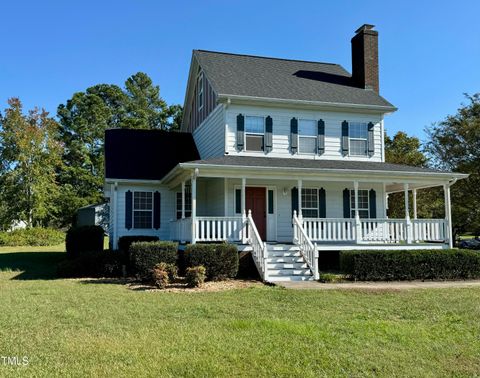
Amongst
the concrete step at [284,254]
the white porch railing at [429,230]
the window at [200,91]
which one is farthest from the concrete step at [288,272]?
the window at [200,91]

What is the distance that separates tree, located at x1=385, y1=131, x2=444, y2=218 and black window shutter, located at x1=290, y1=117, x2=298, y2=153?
38.1 ft

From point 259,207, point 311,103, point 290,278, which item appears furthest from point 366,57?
point 290,278

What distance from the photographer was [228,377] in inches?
221

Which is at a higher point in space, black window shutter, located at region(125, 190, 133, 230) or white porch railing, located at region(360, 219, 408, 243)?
black window shutter, located at region(125, 190, 133, 230)

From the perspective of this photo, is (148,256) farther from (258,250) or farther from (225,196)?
(225,196)

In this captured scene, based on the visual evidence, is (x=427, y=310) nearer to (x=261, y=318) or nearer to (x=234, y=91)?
(x=261, y=318)

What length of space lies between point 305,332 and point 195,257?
22.6 feet

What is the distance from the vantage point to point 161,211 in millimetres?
20109

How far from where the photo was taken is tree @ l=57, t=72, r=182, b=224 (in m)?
46.6

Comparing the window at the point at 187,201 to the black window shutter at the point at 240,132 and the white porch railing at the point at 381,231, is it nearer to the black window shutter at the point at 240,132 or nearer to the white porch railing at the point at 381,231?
the black window shutter at the point at 240,132

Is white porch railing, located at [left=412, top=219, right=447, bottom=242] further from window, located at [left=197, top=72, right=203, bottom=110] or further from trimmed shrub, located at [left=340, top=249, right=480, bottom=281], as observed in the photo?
window, located at [left=197, top=72, right=203, bottom=110]

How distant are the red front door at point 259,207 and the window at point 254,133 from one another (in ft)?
5.30

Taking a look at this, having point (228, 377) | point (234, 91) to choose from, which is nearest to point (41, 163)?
point (234, 91)

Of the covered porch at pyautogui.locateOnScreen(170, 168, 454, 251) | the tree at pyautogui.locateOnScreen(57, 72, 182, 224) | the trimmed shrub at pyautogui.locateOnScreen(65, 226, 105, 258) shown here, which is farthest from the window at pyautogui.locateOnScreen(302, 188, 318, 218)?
the tree at pyautogui.locateOnScreen(57, 72, 182, 224)
